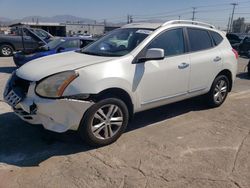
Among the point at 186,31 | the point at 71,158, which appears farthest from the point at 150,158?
the point at 186,31

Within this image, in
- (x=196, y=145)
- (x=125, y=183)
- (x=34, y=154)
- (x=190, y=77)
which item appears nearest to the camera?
(x=125, y=183)

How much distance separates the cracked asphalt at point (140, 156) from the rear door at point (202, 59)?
68cm

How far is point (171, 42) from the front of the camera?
481 cm

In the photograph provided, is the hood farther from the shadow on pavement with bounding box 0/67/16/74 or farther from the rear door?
Result: the shadow on pavement with bounding box 0/67/16/74

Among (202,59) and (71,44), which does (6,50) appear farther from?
(202,59)

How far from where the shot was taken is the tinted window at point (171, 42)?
181 inches

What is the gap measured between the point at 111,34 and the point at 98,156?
240 cm

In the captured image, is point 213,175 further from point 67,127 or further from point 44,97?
point 44,97

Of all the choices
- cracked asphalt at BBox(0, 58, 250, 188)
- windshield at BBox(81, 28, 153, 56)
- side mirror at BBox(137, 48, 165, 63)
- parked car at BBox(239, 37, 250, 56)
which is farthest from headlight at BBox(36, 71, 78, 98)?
parked car at BBox(239, 37, 250, 56)

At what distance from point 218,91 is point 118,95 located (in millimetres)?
2674

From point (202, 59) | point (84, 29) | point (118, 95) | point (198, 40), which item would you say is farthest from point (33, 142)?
point (84, 29)

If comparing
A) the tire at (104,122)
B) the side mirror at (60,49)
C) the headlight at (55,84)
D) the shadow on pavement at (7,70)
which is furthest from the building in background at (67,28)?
the headlight at (55,84)

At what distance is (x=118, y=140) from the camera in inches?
169

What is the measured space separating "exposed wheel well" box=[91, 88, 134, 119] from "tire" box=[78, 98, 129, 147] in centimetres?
7
